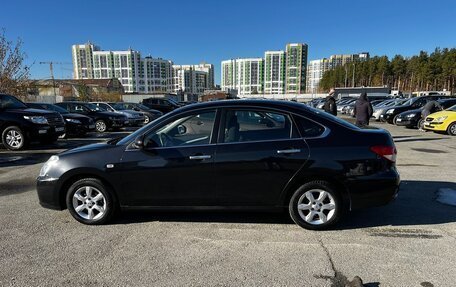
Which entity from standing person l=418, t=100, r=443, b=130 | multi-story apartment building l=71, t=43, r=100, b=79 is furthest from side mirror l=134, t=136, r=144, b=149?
multi-story apartment building l=71, t=43, r=100, b=79

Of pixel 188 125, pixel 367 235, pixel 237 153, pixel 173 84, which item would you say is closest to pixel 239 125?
pixel 237 153

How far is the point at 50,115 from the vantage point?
11164 mm

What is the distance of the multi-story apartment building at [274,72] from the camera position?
11788 centimetres

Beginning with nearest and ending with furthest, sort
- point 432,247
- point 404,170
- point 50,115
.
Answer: point 432,247, point 404,170, point 50,115

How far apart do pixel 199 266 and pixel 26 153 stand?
901 centimetres

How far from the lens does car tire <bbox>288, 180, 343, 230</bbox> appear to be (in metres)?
4.18

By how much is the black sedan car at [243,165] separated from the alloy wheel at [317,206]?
0.01 metres

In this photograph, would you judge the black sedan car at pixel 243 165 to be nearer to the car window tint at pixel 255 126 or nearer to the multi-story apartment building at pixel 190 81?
the car window tint at pixel 255 126

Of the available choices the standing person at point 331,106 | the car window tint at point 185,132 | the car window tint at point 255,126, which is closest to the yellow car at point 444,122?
the standing person at point 331,106

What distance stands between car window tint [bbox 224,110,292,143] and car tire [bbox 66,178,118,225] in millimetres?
1739

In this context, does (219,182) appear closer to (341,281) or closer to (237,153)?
(237,153)

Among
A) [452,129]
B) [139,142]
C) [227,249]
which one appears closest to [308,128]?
[227,249]

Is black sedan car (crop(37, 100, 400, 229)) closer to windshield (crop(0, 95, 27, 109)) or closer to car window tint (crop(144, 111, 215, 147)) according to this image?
car window tint (crop(144, 111, 215, 147))

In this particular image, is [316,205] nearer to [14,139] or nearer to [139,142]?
[139,142]
